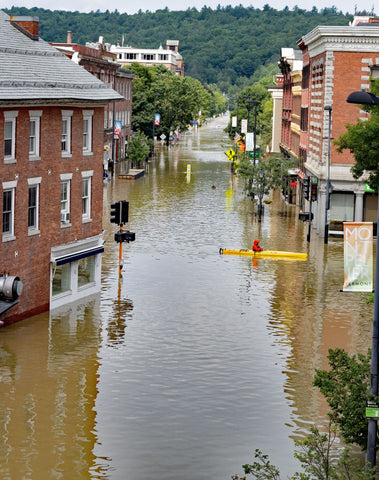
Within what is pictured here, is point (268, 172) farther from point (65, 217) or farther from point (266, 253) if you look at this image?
point (65, 217)

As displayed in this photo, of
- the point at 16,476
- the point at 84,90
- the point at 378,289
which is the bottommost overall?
the point at 16,476

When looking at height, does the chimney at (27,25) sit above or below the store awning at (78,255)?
above

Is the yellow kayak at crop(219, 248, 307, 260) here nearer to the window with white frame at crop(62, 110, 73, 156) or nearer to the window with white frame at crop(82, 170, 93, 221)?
the window with white frame at crop(82, 170, 93, 221)

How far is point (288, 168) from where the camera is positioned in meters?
77.8

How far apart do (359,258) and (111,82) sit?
105 metres

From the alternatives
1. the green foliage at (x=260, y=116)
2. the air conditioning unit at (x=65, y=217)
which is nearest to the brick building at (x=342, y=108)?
the air conditioning unit at (x=65, y=217)

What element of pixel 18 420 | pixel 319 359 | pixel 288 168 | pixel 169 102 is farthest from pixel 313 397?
pixel 169 102

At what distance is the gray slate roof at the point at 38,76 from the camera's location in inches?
1407

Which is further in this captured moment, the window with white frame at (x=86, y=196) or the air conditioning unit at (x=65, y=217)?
the window with white frame at (x=86, y=196)

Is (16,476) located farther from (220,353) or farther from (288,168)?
(288,168)

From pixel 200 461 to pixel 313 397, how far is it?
21.9 ft

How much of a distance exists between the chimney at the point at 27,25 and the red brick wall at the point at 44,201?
4435 millimetres

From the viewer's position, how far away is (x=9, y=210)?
118ft

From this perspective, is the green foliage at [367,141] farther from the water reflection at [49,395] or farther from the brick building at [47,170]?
the water reflection at [49,395]
